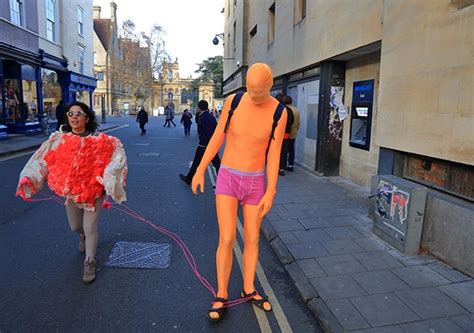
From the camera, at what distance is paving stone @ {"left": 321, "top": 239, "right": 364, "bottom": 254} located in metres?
4.38

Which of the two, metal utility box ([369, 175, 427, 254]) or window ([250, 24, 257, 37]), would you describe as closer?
metal utility box ([369, 175, 427, 254])

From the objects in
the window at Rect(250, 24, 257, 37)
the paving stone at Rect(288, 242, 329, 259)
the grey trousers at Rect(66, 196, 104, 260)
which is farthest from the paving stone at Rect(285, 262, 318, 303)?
the window at Rect(250, 24, 257, 37)

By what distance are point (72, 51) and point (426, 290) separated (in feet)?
77.1

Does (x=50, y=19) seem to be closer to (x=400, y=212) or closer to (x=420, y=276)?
(x=400, y=212)

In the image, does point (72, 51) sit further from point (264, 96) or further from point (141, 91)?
point (141, 91)

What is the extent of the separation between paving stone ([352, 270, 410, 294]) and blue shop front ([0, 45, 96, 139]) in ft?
49.7

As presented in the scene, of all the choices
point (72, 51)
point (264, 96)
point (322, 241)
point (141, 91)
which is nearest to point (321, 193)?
point (322, 241)

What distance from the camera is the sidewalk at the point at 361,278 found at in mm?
2961

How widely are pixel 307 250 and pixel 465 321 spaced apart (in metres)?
1.78

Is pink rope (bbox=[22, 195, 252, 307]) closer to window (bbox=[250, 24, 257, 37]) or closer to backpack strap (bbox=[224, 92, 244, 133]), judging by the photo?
backpack strap (bbox=[224, 92, 244, 133])

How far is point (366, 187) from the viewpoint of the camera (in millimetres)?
7500

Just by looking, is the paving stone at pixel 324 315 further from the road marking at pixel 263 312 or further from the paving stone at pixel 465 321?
the paving stone at pixel 465 321

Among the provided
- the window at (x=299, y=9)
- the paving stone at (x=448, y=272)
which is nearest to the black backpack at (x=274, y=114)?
the paving stone at (x=448, y=272)

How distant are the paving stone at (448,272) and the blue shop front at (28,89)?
15574 millimetres
